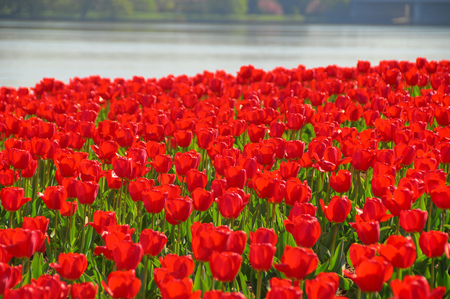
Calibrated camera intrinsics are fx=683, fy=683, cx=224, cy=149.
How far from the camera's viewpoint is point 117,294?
5.38 feet

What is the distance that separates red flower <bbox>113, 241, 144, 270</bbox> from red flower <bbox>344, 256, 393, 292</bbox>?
0.56m

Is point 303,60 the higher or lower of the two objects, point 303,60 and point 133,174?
the lower

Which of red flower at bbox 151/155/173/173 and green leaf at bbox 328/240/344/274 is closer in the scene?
green leaf at bbox 328/240/344/274

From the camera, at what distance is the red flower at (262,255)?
1.79m

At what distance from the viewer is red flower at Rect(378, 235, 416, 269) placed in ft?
5.79

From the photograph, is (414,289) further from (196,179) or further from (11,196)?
(11,196)

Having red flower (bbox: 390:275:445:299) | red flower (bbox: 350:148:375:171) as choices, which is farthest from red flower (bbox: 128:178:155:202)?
red flower (bbox: 390:275:445:299)

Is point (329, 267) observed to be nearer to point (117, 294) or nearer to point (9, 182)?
point (117, 294)

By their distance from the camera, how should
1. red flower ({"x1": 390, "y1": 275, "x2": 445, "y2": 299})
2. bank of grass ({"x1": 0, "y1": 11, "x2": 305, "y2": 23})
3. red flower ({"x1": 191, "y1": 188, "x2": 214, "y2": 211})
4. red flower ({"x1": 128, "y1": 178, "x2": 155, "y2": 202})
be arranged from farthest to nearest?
1. bank of grass ({"x1": 0, "y1": 11, "x2": 305, "y2": 23})
2. red flower ({"x1": 128, "y1": 178, "x2": 155, "y2": 202})
3. red flower ({"x1": 191, "y1": 188, "x2": 214, "y2": 211})
4. red flower ({"x1": 390, "y1": 275, "x2": 445, "y2": 299})

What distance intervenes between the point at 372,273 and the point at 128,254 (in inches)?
24.7

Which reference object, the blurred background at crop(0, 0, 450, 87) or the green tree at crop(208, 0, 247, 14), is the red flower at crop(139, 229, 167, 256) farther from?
the green tree at crop(208, 0, 247, 14)

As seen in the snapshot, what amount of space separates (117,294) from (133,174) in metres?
1.07

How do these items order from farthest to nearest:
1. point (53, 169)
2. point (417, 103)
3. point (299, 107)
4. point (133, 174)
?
point (417, 103), point (299, 107), point (53, 169), point (133, 174)

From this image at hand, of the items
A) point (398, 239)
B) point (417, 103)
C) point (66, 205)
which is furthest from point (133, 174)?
point (417, 103)
